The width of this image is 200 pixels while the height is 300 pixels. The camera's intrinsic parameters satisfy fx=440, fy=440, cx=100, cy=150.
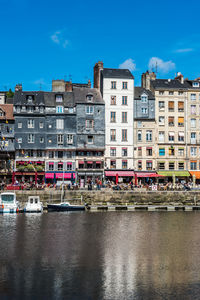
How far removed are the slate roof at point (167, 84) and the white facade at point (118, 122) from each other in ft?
17.2

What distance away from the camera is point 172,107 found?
8238cm

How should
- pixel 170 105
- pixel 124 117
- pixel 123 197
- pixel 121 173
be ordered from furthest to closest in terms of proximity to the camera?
1. pixel 170 105
2. pixel 124 117
3. pixel 121 173
4. pixel 123 197

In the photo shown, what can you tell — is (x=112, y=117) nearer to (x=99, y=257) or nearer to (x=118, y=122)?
(x=118, y=122)

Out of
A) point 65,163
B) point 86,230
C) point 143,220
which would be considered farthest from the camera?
point 65,163

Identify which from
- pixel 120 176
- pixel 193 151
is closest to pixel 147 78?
pixel 193 151

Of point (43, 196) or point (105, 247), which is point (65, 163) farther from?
point (105, 247)

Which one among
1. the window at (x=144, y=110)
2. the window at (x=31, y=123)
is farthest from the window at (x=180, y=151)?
the window at (x=31, y=123)

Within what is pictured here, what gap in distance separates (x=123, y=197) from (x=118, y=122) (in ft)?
56.4

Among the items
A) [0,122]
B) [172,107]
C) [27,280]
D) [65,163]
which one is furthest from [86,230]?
[172,107]

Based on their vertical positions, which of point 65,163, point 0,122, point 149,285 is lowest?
point 149,285

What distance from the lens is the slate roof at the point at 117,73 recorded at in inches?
3169

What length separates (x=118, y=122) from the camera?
80.1m

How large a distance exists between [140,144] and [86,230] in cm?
3638

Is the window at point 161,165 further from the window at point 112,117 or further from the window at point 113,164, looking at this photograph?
the window at point 112,117
